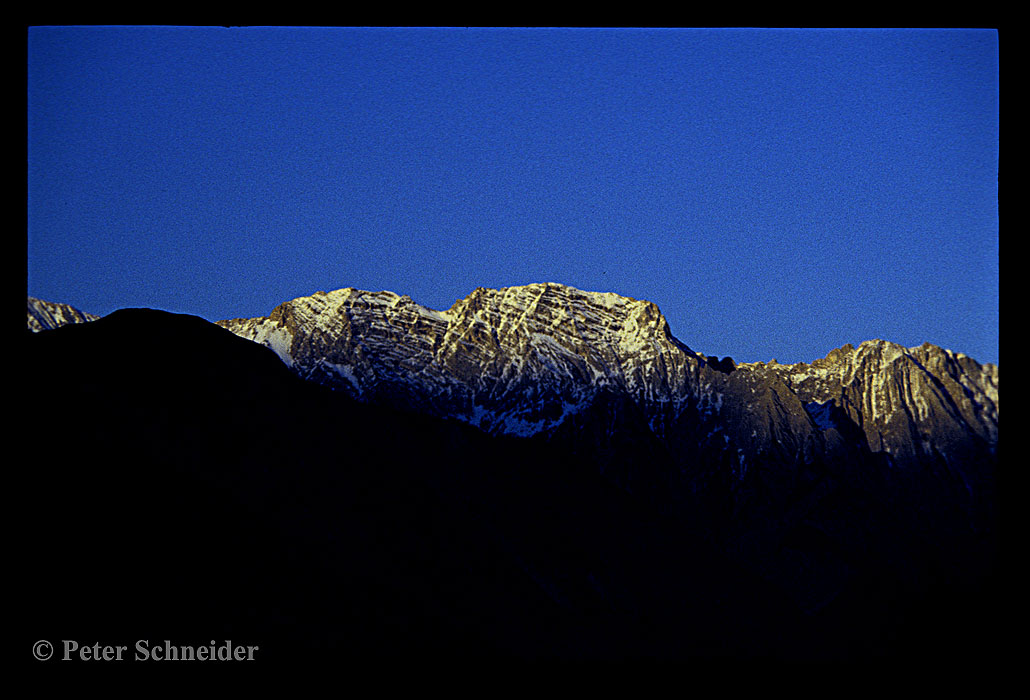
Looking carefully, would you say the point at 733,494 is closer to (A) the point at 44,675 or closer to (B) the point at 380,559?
(B) the point at 380,559

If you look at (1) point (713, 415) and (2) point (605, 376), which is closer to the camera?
(2) point (605, 376)

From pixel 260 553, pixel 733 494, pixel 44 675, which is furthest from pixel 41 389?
pixel 733 494

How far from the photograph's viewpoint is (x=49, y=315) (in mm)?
20094

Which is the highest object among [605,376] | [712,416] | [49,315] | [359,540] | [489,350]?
[489,350]

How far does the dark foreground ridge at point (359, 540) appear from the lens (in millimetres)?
19062

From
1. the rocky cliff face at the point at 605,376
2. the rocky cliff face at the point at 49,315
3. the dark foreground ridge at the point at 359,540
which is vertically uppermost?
the rocky cliff face at the point at 605,376

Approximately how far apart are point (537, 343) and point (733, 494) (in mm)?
9951

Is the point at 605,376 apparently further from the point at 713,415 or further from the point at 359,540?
the point at 359,540
